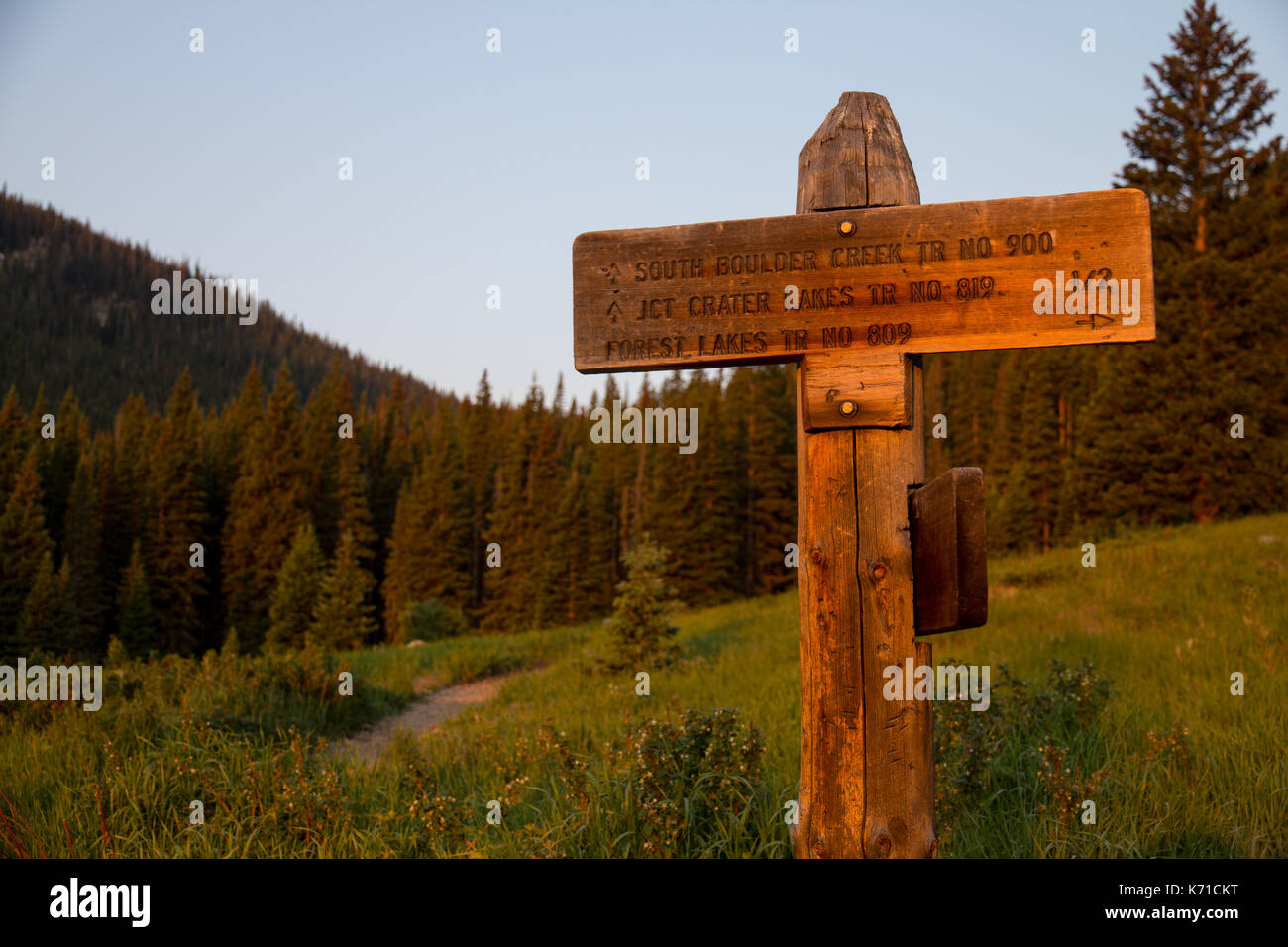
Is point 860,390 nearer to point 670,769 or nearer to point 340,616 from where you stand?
point 670,769

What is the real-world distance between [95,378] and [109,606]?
109 m

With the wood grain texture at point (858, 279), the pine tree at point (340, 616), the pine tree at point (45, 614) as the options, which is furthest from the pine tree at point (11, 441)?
the wood grain texture at point (858, 279)

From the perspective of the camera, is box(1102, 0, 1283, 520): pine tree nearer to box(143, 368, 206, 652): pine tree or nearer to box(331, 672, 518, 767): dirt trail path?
box(331, 672, 518, 767): dirt trail path

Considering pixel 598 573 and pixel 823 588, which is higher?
pixel 823 588

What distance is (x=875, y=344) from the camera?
7.95ft

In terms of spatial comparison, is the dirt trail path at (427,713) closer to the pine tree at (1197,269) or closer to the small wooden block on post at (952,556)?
the small wooden block on post at (952,556)

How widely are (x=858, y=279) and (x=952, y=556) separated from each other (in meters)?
0.94

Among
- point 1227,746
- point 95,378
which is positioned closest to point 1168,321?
point 1227,746

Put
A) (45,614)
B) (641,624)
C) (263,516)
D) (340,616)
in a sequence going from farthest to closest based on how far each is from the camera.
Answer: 1. (263,516)
2. (45,614)
3. (340,616)
4. (641,624)

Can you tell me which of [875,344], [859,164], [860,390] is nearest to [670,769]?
[860,390]

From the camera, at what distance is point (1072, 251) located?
235 cm

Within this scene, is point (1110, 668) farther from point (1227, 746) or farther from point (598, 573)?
point (598, 573)

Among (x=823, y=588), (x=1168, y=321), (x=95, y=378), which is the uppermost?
(x=95, y=378)

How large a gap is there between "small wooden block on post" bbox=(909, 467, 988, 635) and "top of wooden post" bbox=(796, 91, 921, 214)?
3.31 feet
